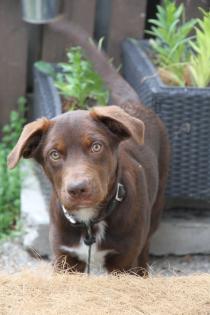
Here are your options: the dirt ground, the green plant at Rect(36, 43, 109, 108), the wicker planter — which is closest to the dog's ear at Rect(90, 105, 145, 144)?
the wicker planter

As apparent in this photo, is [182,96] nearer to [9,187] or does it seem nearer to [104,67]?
[104,67]

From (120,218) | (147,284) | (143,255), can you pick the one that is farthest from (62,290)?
(143,255)

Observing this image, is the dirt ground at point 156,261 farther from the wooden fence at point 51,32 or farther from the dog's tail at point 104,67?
the wooden fence at point 51,32

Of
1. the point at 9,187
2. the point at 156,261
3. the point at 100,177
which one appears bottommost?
the point at 156,261

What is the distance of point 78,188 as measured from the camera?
319 cm

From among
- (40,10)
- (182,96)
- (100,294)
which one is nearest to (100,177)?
(100,294)

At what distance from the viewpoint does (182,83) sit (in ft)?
15.6

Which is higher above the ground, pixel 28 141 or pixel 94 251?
pixel 28 141

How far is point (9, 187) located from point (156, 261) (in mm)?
1085

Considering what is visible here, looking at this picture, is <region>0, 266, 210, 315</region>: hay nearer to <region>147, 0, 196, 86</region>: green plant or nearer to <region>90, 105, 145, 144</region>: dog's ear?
<region>90, 105, 145, 144</region>: dog's ear

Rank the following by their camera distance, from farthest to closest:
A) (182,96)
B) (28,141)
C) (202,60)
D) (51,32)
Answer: (51,32)
(202,60)
(182,96)
(28,141)

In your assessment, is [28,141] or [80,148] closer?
[80,148]

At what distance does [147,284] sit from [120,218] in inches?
44.2

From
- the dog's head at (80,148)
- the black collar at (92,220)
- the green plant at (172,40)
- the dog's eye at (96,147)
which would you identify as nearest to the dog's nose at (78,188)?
the dog's head at (80,148)
